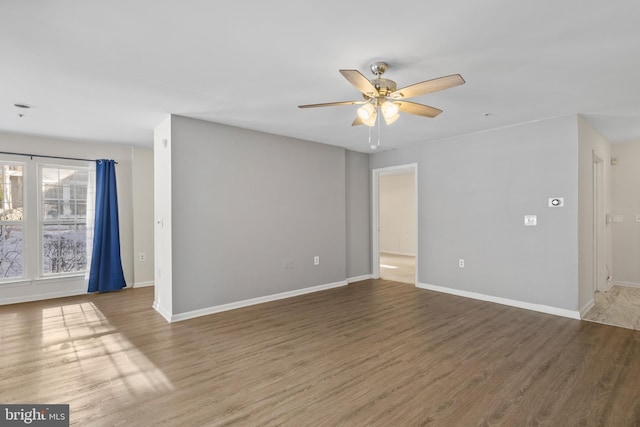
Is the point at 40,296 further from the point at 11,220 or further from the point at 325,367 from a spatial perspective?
the point at 325,367

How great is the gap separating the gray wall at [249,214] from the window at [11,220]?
290 centimetres

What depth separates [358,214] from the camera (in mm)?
6250

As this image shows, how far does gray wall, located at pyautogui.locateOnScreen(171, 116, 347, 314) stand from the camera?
→ 4008 mm

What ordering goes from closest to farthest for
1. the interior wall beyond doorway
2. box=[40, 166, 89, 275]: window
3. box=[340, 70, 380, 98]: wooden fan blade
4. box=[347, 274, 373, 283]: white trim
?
box=[340, 70, 380, 98]: wooden fan blade
box=[40, 166, 89, 275]: window
box=[347, 274, 373, 283]: white trim
the interior wall beyond doorway

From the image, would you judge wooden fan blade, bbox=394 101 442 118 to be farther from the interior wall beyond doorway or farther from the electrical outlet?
the interior wall beyond doorway

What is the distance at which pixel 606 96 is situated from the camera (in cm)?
329

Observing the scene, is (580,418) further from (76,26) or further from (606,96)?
(76,26)

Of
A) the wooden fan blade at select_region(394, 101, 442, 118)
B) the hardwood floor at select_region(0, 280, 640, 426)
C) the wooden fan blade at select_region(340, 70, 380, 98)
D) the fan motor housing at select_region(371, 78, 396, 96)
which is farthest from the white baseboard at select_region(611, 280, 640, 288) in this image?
the wooden fan blade at select_region(340, 70, 380, 98)

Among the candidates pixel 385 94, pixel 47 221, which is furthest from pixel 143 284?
pixel 385 94

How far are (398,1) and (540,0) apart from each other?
78 cm

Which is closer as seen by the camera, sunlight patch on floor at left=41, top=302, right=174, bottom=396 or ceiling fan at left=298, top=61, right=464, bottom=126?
ceiling fan at left=298, top=61, right=464, bottom=126

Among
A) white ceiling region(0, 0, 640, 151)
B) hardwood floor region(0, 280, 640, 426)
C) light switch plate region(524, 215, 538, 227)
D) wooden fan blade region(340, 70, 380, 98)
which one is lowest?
hardwood floor region(0, 280, 640, 426)

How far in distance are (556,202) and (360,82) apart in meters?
3.31

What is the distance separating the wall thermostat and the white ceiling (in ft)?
3.42
